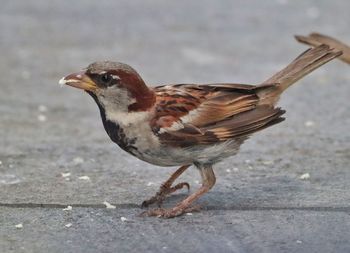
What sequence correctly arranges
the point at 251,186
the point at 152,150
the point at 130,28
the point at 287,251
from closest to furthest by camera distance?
the point at 287,251
the point at 152,150
the point at 251,186
the point at 130,28

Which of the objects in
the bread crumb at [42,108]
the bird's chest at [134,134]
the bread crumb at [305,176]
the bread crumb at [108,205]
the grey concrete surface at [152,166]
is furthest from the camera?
the bread crumb at [42,108]

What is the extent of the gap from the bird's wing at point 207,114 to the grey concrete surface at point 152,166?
46 centimetres

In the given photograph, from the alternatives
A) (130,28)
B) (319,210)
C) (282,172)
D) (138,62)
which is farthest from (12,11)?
(319,210)

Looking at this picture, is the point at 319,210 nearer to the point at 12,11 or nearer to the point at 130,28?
the point at 130,28

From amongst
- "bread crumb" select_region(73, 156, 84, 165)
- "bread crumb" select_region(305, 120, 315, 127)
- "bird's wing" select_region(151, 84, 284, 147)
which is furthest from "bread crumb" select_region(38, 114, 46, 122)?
"bird's wing" select_region(151, 84, 284, 147)

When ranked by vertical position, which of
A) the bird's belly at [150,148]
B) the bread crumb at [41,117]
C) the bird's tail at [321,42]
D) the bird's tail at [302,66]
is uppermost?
the bird's tail at [321,42]

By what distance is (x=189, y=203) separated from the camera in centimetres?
545

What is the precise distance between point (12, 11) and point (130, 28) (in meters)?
1.70

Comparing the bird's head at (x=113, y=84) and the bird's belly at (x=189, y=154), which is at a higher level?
the bird's head at (x=113, y=84)

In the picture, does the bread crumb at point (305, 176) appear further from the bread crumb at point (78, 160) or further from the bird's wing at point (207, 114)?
the bread crumb at point (78, 160)

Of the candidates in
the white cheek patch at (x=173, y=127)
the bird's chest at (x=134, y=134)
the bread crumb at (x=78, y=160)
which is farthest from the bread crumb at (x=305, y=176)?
the bread crumb at (x=78, y=160)

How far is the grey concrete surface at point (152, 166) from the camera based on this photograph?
510 centimetres

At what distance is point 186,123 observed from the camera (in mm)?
5465

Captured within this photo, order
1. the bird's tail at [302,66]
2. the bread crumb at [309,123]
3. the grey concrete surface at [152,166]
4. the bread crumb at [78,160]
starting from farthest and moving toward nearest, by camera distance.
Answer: the bread crumb at [309,123]
the bread crumb at [78,160]
the bird's tail at [302,66]
the grey concrete surface at [152,166]
